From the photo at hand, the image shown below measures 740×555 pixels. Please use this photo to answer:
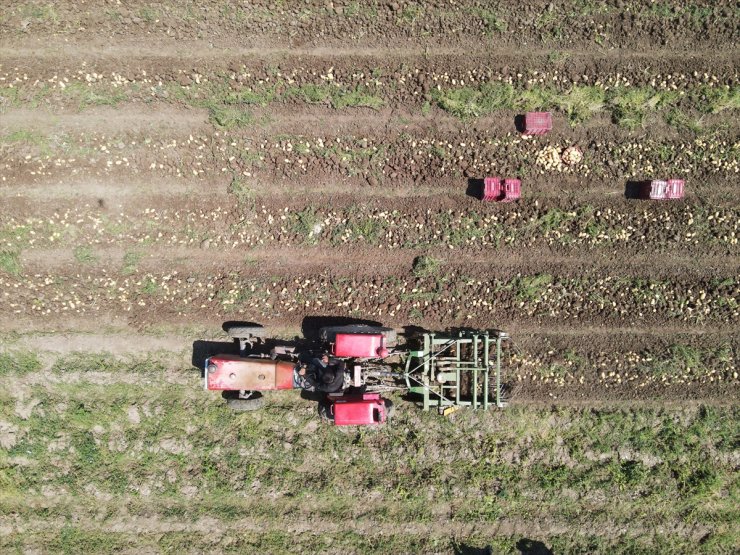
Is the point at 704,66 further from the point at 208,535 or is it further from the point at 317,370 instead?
the point at 208,535

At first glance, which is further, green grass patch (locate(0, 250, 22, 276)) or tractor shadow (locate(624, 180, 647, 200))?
tractor shadow (locate(624, 180, 647, 200))

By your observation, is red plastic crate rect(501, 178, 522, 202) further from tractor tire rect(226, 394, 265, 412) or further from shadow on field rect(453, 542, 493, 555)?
shadow on field rect(453, 542, 493, 555)

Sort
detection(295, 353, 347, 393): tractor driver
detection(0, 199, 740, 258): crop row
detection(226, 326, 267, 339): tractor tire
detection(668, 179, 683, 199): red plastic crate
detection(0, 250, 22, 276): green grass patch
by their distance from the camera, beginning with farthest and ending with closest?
detection(0, 199, 740, 258): crop row, detection(0, 250, 22, 276): green grass patch, detection(668, 179, 683, 199): red plastic crate, detection(226, 326, 267, 339): tractor tire, detection(295, 353, 347, 393): tractor driver

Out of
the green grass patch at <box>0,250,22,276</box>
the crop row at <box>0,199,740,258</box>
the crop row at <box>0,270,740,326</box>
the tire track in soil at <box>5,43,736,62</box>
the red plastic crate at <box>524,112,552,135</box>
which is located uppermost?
the tire track in soil at <box>5,43,736,62</box>

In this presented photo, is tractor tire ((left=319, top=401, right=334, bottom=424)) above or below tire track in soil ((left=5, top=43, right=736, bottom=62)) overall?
below

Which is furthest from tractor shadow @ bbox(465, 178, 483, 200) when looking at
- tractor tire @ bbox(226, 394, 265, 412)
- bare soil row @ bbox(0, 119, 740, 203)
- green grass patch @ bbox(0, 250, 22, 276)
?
green grass patch @ bbox(0, 250, 22, 276)

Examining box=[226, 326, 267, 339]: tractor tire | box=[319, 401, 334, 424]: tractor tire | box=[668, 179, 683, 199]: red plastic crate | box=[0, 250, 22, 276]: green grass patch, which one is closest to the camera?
box=[319, 401, 334, 424]: tractor tire
